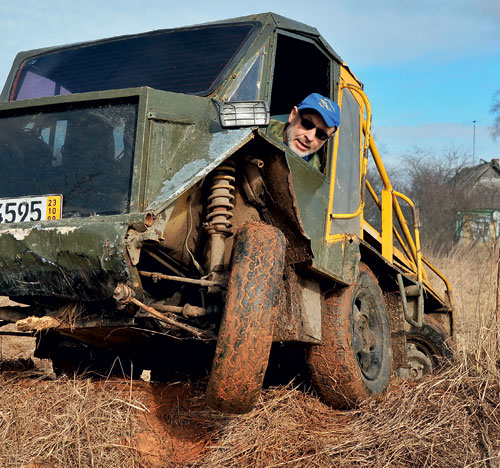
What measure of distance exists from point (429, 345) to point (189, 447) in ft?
10.4

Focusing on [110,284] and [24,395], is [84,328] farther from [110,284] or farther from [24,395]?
[24,395]

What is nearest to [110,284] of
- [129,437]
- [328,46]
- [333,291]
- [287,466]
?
[129,437]

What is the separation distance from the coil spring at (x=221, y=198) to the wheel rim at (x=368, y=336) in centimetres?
140

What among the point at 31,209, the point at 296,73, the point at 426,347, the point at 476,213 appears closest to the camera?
the point at 31,209

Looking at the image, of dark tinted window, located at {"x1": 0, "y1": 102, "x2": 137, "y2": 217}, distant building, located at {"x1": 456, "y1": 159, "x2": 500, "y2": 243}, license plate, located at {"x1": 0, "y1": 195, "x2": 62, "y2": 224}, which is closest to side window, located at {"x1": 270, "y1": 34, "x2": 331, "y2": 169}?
dark tinted window, located at {"x1": 0, "y1": 102, "x2": 137, "y2": 217}

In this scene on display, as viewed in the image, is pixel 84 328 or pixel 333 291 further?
pixel 333 291

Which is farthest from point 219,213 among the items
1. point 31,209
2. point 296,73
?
point 296,73

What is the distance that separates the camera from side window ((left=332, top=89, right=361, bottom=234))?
172 inches

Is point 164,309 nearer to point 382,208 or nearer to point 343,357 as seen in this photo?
point 343,357

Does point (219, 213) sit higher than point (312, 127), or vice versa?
point (312, 127)

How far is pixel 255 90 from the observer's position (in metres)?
3.80

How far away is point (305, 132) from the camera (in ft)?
14.3

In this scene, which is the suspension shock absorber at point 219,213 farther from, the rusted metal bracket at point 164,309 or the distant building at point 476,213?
the distant building at point 476,213

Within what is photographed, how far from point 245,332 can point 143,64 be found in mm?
1927
